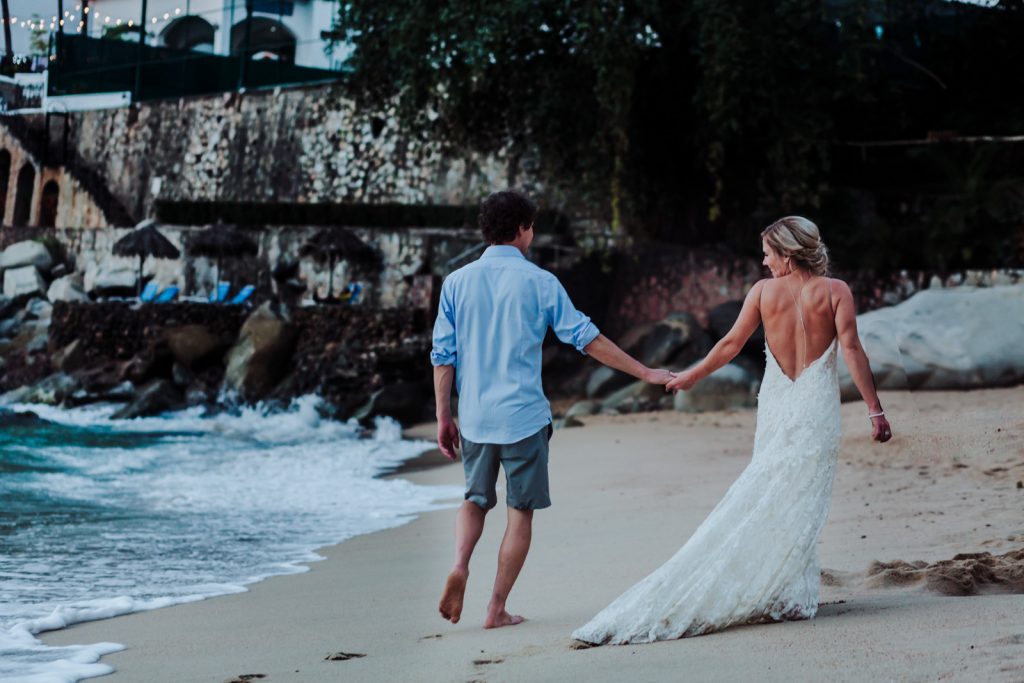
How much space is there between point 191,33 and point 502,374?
35.9 m

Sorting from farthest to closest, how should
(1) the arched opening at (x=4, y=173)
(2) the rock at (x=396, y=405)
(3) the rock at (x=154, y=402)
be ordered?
(1) the arched opening at (x=4, y=173)
(3) the rock at (x=154, y=402)
(2) the rock at (x=396, y=405)

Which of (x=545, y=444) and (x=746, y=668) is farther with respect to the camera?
(x=545, y=444)

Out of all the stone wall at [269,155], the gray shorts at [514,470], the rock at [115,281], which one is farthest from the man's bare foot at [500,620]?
the rock at [115,281]

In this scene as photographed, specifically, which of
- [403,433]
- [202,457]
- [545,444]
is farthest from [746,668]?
[403,433]

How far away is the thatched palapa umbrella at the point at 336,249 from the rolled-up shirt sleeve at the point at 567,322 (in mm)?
17713

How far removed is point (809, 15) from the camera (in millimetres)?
16812

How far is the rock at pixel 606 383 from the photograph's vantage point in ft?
57.6

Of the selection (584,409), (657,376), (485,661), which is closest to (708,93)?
(584,409)

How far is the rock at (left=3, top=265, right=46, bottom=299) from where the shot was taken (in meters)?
28.0

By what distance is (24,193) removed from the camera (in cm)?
3288

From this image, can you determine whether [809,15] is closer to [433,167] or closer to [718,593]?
[433,167]

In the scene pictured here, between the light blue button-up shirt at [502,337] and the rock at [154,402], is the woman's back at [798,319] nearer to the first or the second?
the light blue button-up shirt at [502,337]

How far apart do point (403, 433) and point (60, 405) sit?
7.62 meters

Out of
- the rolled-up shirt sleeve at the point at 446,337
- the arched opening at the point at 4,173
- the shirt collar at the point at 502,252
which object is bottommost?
the rolled-up shirt sleeve at the point at 446,337
